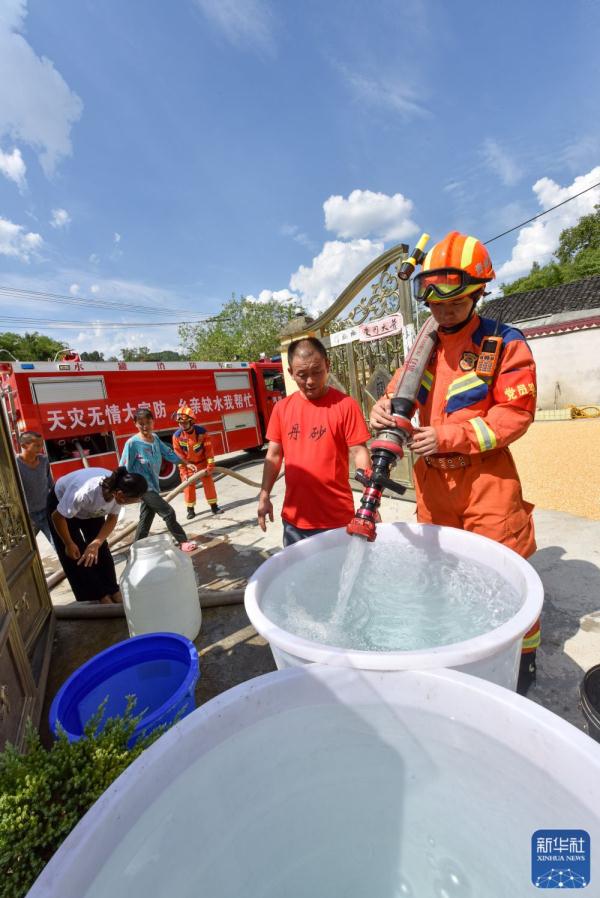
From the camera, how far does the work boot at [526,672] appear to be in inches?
67.4

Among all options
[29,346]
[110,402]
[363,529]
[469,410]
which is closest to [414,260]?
[469,410]

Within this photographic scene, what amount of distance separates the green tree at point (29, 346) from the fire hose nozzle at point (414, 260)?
37.3 metres

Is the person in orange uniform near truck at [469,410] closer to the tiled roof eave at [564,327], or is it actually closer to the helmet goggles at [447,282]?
the helmet goggles at [447,282]

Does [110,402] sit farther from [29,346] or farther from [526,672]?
[29,346]

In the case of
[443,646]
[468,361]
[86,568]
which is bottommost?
[86,568]

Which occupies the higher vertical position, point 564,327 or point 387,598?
point 564,327

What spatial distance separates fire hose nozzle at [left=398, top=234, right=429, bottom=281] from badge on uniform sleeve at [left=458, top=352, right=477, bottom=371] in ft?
1.39

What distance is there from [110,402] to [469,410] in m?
7.27

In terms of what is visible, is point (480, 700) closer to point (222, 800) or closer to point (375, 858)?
point (375, 858)

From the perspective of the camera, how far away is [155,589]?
237 centimetres

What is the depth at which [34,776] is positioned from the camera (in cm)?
95

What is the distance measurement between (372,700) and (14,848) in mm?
820

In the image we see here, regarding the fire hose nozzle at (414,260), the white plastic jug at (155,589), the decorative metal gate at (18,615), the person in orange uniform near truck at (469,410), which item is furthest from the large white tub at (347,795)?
the white plastic jug at (155,589)

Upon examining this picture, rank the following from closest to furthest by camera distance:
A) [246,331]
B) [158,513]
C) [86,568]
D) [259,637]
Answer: [259,637]
[86,568]
[158,513]
[246,331]
